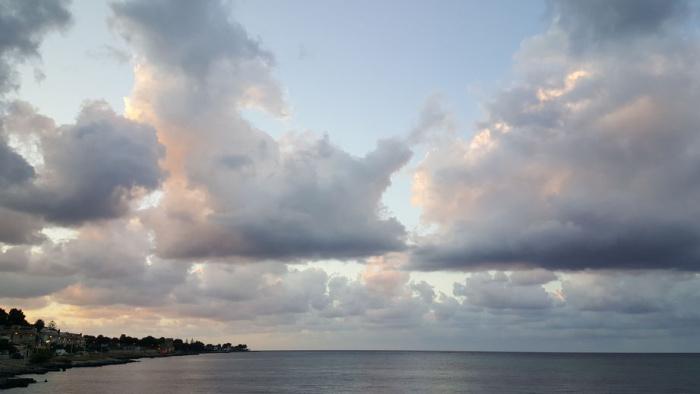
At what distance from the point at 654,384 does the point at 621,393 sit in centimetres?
4118

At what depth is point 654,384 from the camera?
174 meters

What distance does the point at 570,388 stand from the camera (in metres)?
155

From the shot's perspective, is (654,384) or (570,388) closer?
(570,388)

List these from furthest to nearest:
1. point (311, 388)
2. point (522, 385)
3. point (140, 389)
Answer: point (522, 385) < point (311, 388) < point (140, 389)

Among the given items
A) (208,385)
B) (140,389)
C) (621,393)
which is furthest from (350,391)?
(621,393)

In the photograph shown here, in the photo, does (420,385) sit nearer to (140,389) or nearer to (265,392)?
(265,392)

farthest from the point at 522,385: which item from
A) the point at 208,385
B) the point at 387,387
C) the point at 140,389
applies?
the point at 140,389

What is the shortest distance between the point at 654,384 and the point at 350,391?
321 feet

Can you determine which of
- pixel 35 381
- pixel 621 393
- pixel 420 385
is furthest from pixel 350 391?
pixel 35 381

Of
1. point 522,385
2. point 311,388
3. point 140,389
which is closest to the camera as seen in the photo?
point 140,389

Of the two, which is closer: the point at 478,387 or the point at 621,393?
the point at 621,393

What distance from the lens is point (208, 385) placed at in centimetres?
16138

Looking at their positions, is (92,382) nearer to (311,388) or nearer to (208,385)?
(208,385)

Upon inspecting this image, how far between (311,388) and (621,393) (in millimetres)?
79732
